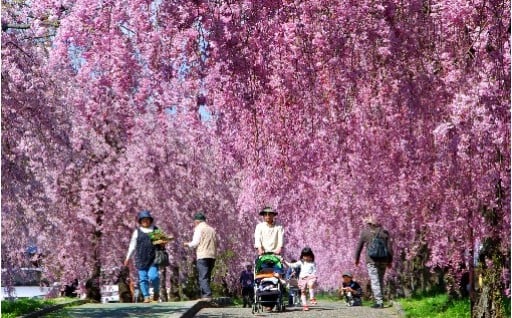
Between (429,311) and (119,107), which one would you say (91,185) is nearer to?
(119,107)

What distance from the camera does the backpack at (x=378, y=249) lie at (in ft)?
68.5

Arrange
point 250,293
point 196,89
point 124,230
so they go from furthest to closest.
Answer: point 124,230 < point 250,293 < point 196,89

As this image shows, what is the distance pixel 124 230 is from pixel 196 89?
64.0 ft

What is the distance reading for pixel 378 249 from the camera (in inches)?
824

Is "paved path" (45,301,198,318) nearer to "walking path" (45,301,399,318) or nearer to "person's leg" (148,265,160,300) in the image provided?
"walking path" (45,301,399,318)

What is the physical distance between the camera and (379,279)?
69.7 ft

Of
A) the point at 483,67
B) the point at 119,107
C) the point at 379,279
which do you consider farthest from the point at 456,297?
the point at 119,107

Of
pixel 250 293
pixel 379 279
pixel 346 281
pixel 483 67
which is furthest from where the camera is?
pixel 346 281

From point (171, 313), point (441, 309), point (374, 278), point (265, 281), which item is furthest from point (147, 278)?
point (441, 309)

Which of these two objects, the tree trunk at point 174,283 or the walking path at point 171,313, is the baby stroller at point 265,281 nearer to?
the walking path at point 171,313

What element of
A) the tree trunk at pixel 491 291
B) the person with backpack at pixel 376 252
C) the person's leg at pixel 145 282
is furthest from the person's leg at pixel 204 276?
the tree trunk at pixel 491 291

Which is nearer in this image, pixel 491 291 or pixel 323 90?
pixel 491 291

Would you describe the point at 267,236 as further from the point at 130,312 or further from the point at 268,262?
the point at 130,312

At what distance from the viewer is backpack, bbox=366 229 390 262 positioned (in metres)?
20.9
